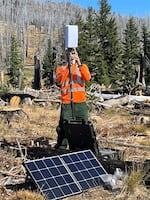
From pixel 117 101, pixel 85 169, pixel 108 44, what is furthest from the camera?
pixel 108 44

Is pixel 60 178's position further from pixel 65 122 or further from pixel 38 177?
pixel 65 122

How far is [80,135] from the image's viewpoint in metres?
8.27

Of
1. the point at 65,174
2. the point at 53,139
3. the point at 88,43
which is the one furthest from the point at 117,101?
the point at 88,43

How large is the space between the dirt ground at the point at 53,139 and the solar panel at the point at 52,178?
0.13 m

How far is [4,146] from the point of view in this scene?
935cm

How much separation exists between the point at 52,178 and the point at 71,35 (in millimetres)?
2862

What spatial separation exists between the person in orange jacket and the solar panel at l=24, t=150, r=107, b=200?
5.81 feet

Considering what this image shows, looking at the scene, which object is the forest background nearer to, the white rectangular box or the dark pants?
the dark pants

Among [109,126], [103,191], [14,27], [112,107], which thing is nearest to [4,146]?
[103,191]

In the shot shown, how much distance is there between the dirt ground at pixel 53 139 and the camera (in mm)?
6699

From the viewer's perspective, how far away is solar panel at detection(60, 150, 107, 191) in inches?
267

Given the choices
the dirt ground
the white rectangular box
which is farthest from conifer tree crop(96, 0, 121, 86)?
the white rectangular box

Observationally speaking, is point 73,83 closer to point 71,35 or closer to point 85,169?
point 71,35

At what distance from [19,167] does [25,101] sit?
39.3 ft
